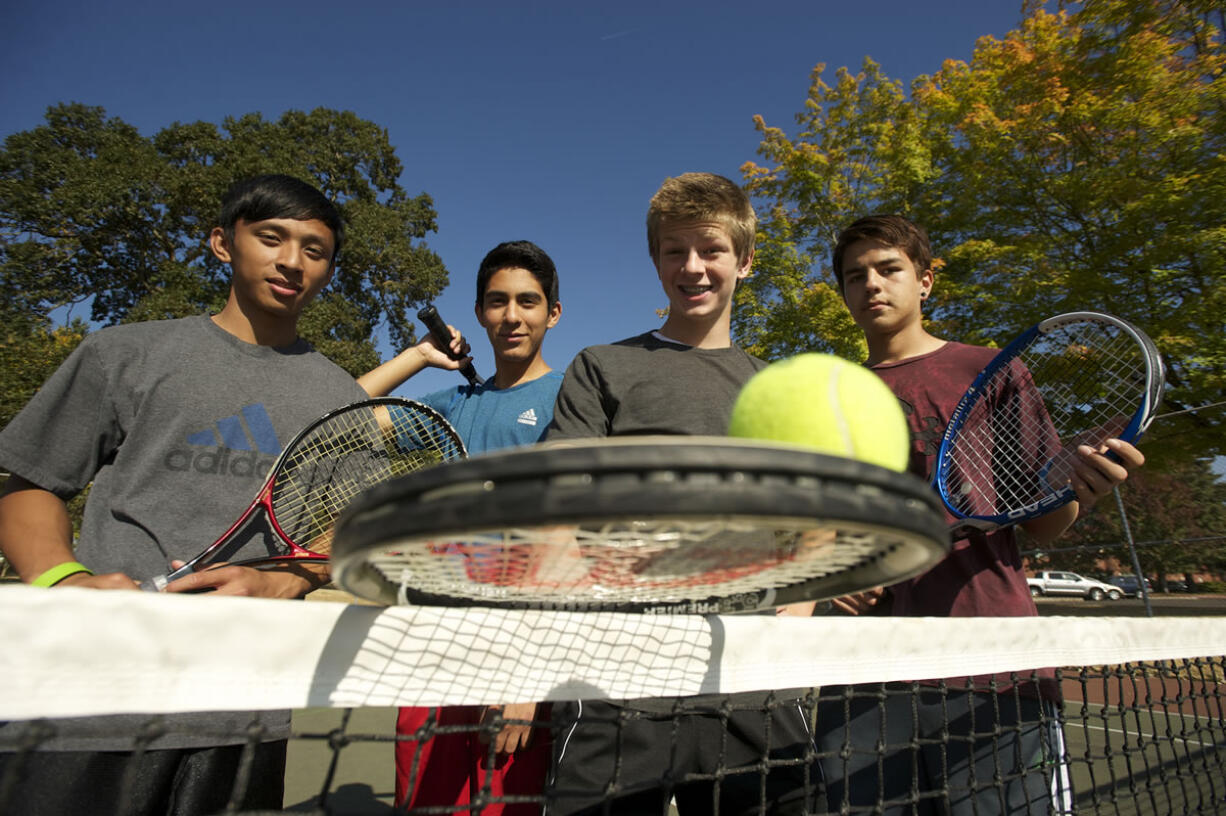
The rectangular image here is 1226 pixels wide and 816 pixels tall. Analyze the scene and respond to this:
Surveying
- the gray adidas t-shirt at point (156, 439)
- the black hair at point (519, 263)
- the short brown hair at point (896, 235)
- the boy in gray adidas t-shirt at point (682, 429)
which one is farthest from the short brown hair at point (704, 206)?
the gray adidas t-shirt at point (156, 439)

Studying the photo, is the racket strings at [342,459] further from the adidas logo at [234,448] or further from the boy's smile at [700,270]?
the boy's smile at [700,270]

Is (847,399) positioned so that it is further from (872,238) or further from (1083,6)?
(1083,6)

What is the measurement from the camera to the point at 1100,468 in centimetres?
154

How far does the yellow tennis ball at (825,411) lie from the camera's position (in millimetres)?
879

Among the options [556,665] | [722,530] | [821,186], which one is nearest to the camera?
[722,530]

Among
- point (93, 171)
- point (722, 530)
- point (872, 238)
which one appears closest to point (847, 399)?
point (722, 530)

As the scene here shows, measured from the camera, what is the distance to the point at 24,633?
72 cm

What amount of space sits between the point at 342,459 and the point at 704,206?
1215 mm

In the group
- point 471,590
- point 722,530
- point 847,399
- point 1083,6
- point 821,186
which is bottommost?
point 471,590

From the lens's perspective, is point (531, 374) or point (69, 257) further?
point (69, 257)

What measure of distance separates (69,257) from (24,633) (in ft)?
72.9

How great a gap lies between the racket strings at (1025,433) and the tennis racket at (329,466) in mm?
1426

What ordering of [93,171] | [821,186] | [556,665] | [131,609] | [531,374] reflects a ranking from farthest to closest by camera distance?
[93,171] < [821,186] < [531,374] < [556,665] < [131,609]

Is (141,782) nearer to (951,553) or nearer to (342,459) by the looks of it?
(342,459)
